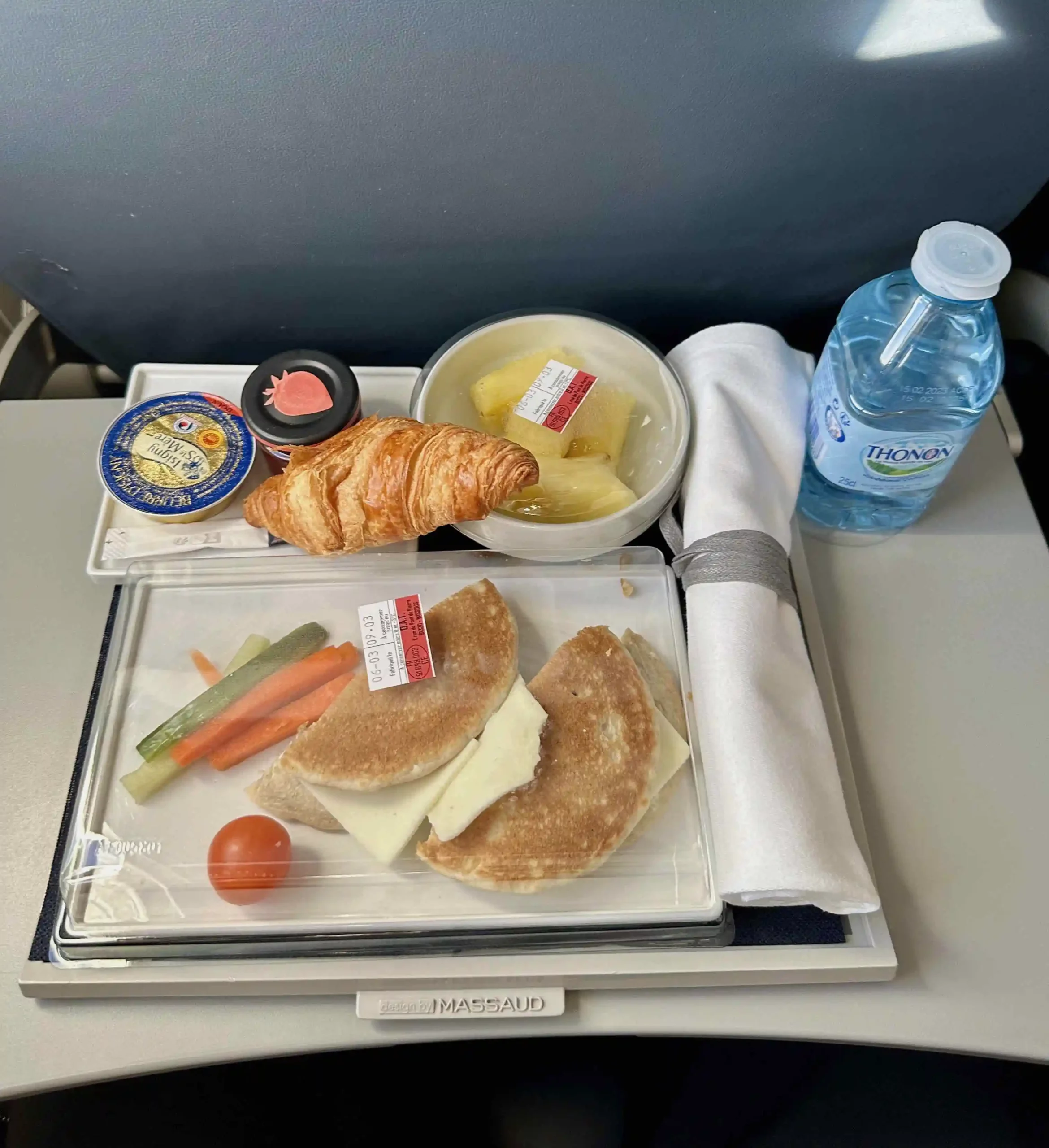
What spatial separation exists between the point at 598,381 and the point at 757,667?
329 mm

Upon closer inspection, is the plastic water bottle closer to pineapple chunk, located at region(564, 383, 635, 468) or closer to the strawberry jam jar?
pineapple chunk, located at region(564, 383, 635, 468)

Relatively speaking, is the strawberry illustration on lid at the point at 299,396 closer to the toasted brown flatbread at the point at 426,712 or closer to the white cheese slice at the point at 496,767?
the toasted brown flatbread at the point at 426,712

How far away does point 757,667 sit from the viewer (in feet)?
2.35

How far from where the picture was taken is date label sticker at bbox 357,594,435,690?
2.45ft

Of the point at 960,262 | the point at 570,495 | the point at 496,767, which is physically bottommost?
the point at 496,767

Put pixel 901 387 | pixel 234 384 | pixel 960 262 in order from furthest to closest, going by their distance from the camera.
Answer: pixel 234 384 → pixel 901 387 → pixel 960 262

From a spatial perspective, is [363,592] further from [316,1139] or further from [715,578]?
[316,1139]

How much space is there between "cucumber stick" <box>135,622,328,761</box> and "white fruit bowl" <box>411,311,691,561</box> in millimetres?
179

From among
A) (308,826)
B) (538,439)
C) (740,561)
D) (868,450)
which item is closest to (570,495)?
(538,439)

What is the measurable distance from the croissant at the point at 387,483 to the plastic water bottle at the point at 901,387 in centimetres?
29

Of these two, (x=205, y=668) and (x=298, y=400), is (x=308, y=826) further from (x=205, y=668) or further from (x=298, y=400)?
(x=298, y=400)

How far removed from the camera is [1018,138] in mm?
760

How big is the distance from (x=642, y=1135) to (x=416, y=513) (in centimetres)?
69

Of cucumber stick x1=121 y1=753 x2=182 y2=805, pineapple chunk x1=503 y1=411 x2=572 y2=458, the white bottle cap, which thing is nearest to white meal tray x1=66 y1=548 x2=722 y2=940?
cucumber stick x1=121 y1=753 x2=182 y2=805
